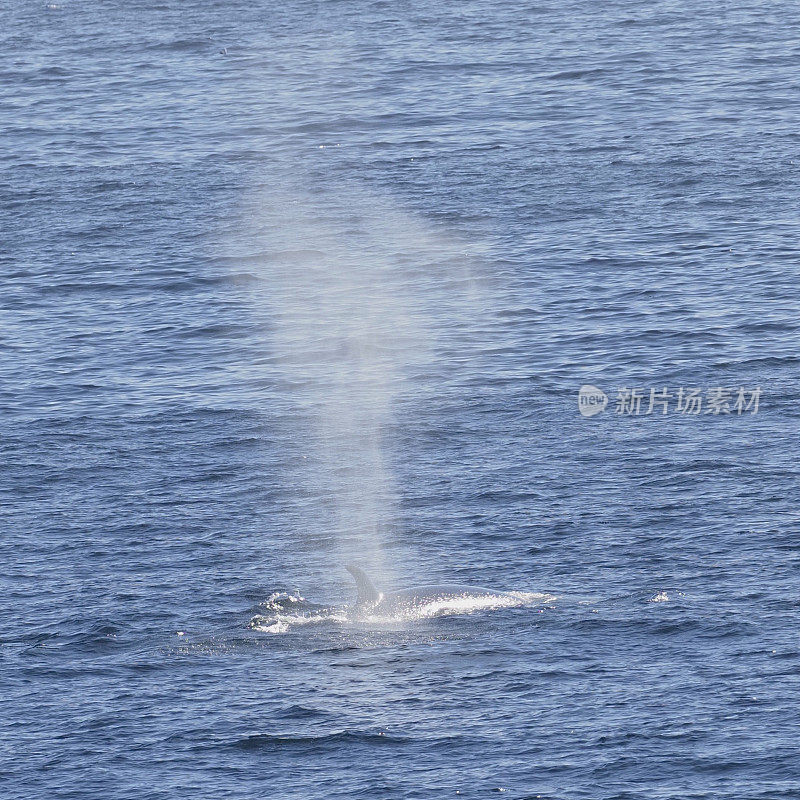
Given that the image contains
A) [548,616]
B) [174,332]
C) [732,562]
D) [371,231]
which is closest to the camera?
[548,616]

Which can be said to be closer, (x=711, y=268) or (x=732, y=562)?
(x=732, y=562)

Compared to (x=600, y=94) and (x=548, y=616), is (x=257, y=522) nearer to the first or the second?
(x=548, y=616)

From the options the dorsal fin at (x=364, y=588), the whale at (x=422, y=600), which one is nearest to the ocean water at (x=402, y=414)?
the whale at (x=422, y=600)

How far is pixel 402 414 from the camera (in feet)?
A: 219

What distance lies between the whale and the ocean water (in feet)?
1.44

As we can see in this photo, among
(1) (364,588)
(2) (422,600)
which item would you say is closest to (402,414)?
(2) (422,600)

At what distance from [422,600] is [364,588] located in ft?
6.23

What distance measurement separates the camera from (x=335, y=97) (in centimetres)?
11388

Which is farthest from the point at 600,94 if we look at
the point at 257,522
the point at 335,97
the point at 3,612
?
the point at 3,612

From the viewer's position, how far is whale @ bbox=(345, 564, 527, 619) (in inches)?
1928

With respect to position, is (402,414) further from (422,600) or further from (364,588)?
(364,588)

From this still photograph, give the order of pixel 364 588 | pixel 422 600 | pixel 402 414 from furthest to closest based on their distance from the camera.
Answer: pixel 402 414 → pixel 422 600 → pixel 364 588

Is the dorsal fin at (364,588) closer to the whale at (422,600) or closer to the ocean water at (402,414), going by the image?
the whale at (422,600)

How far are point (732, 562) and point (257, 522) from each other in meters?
16.7
